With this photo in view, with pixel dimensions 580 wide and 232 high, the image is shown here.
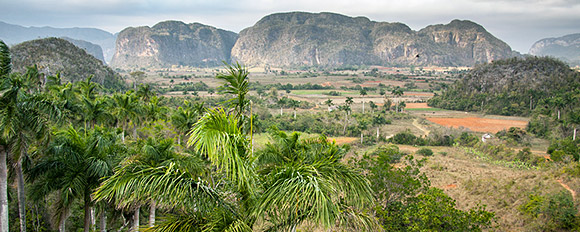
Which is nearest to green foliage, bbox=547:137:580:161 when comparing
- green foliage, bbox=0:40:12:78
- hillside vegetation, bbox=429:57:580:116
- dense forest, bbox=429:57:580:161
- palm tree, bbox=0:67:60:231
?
dense forest, bbox=429:57:580:161

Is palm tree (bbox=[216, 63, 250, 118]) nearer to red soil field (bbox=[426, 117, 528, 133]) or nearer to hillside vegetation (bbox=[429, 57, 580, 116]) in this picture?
red soil field (bbox=[426, 117, 528, 133])

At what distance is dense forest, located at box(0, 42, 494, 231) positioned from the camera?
5.18 m

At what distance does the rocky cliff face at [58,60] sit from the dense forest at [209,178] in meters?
43.5

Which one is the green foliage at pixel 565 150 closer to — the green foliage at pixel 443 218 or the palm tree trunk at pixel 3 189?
the green foliage at pixel 443 218

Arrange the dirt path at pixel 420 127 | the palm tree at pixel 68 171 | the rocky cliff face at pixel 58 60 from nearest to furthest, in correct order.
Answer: the palm tree at pixel 68 171 → the dirt path at pixel 420 127 → the rocky cliff face at pixel 58 60

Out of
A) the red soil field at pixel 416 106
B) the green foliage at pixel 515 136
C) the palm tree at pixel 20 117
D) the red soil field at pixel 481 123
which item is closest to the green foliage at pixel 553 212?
the palm tree at pixel 20 117

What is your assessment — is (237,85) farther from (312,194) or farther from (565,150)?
(565,150)

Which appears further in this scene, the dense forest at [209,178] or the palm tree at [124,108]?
the palm tree at [124,108]

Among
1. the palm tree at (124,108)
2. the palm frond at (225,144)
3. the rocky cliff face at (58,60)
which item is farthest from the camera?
the rocky cliff face at (58,60)

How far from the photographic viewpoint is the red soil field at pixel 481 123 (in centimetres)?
5431

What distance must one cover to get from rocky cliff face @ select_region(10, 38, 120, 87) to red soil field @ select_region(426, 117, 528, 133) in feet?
188

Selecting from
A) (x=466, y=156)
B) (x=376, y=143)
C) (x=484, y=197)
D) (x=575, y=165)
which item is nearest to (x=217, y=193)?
(x=484, y=197)

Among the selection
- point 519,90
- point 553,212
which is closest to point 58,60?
point 553,212

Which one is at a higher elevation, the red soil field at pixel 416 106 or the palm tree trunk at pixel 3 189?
the palm tree trunk at pixel 3 189
